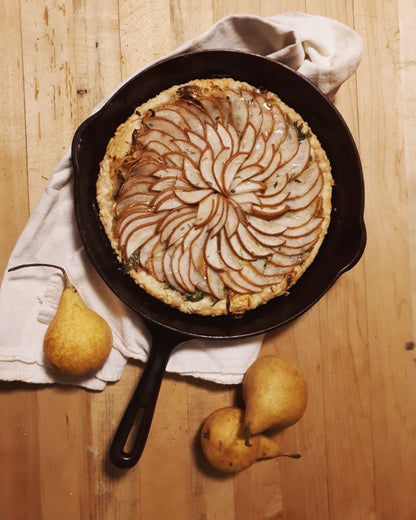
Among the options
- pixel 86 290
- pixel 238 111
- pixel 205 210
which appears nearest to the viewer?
pixel 205 210

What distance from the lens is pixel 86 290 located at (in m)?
2.65

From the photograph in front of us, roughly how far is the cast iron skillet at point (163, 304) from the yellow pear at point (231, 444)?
1.04 ft

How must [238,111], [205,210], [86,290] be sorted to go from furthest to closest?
[86,290]
[238,111]
[205,210]

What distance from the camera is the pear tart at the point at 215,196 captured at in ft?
7.95

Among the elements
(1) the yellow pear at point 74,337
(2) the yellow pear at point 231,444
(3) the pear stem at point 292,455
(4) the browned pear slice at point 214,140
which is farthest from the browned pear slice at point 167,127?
(3) the pear stem at point 292,455

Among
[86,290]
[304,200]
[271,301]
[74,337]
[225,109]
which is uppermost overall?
[225,109]

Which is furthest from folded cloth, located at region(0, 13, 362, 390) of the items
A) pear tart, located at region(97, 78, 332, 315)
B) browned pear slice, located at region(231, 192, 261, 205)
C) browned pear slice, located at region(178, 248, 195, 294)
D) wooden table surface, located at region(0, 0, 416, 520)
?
browned pear slice, located at region(231, 192, 261, 205)

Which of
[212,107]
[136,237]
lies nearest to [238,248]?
[136,237]

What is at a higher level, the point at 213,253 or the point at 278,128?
the point at 278,128

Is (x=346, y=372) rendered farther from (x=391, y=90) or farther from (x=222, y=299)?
(x=391, y=90)

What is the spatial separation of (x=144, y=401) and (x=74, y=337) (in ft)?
1.51

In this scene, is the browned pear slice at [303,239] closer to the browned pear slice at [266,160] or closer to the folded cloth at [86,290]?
the browned pear slice at [266,160]

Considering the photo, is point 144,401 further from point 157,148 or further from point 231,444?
point 157,148

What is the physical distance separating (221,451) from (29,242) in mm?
1405
